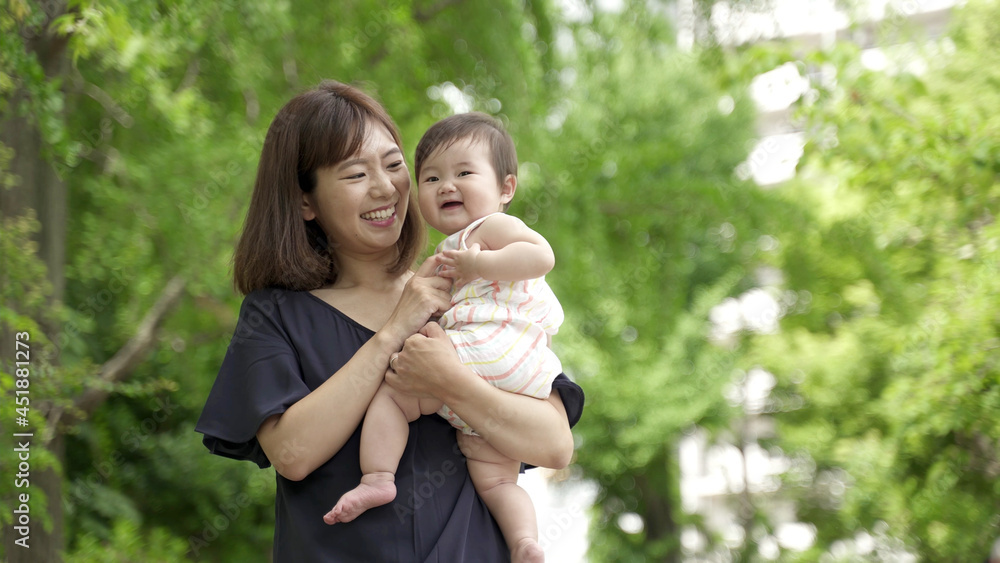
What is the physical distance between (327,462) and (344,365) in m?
0.20

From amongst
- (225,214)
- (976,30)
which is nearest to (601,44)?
(976,30)

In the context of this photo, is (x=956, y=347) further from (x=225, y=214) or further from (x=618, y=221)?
(x=618, y=221)

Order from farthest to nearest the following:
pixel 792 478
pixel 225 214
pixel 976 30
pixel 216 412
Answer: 1. pixel 792 478
2. pixel 976 30
3. pixel 225 214
4. pixel 216 412

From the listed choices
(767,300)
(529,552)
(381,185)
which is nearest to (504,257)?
(381,185)

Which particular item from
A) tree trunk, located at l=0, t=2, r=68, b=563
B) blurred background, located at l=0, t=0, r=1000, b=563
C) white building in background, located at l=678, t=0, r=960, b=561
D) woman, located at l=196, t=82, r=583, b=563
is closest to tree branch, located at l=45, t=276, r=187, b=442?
blurred background, located at l=0, t=0, r=1000, b=563

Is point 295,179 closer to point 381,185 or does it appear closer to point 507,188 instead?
point 381,185

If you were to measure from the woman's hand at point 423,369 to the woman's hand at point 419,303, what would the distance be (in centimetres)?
5

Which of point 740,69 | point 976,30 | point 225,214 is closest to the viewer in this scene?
point 740,69

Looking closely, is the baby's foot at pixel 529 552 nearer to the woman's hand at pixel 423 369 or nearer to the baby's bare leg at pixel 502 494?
the baby's bare leg at pixel 502 494

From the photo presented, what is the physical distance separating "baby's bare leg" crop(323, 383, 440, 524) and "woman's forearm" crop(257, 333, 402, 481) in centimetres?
3

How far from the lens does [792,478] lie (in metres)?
12.8

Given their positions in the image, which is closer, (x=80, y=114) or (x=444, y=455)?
(x=444, y=455)

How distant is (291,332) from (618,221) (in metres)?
8.70

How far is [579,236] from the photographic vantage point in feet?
29.5
